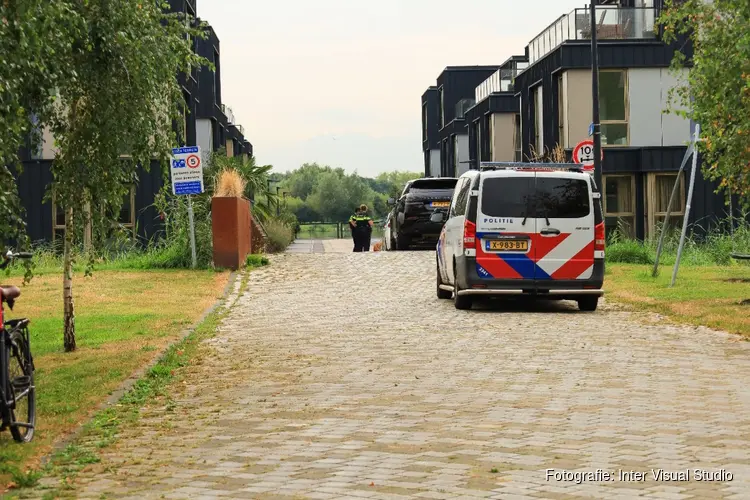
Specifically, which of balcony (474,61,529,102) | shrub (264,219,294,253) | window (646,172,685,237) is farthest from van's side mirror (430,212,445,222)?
balcony (474,61,529,102)

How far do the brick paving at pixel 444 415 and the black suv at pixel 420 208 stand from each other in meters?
14.7

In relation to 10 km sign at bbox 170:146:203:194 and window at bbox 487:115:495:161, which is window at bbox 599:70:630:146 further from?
window at bbox 487:115:495:161

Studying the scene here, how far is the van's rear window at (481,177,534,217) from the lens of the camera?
1762 centimetres

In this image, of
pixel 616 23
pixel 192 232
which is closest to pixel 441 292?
pixel 192 232

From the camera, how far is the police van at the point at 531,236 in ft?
57.7

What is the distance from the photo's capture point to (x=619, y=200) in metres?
39.1

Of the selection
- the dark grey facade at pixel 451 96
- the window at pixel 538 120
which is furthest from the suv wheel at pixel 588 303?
the dark grey facade at pixel 451 96

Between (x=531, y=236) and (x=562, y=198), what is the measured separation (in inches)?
27.3

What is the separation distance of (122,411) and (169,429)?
0.98m

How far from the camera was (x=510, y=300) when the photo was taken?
801 inches

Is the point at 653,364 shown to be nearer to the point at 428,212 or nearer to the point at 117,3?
the point at 117,3

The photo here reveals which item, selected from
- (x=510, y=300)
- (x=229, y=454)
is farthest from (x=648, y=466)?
(x=510, y=300)

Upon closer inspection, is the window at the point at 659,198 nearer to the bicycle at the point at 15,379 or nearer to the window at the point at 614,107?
the window at the point at 614,107

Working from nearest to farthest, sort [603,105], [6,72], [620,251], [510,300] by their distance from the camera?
[6,72]
[510,300]
[620,251]
[603,105]
